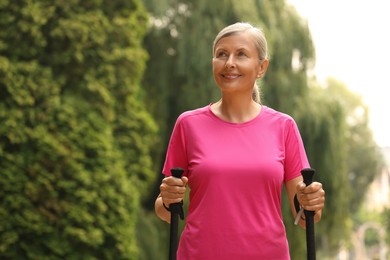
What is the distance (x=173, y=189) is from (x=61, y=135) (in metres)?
7.50

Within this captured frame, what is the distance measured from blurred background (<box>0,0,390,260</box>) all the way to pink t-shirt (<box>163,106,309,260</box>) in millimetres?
7087

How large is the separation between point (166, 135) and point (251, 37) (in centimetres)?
1209

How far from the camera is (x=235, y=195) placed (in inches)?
116

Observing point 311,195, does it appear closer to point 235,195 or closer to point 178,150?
point 235,195

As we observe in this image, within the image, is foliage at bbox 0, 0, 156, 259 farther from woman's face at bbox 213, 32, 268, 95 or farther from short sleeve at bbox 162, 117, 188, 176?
woman's face at bbox 213, 32, 268, 95

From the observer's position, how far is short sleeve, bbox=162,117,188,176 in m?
3.19

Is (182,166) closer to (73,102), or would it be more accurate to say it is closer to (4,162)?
(4,162)

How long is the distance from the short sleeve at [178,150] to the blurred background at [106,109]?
6.87 meters

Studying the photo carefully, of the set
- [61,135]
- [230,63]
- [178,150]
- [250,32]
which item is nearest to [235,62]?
[230,63]

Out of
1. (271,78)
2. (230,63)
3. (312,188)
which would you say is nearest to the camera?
(312,188)

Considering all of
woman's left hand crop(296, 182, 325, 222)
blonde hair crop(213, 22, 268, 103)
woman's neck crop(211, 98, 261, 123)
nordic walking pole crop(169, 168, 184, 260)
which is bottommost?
nordic walking pole crop(169, 168, 184, 260)

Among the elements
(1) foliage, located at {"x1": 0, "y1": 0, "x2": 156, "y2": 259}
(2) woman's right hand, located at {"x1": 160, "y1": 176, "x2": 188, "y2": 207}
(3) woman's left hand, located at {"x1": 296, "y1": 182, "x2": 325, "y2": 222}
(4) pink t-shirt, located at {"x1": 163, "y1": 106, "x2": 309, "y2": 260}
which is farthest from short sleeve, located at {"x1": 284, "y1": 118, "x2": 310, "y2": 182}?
(1) foliage, located at {"x1": 0, "y1": 0, "x2": 156, "y2": 259}

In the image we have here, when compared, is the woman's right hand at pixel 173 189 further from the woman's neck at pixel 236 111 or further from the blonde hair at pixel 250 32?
the blonde hair at pixel 250 32

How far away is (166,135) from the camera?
15.2m
